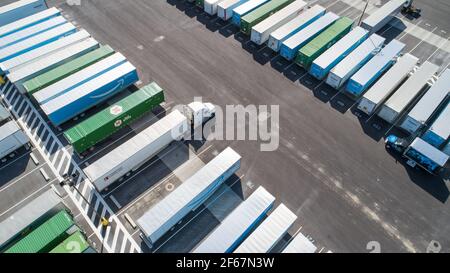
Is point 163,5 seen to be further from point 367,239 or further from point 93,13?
point 367,239

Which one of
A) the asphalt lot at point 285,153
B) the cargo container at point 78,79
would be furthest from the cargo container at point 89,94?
the asphalt lot at point 285,153

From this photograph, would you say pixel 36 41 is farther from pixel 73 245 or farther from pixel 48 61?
pixel 73 245

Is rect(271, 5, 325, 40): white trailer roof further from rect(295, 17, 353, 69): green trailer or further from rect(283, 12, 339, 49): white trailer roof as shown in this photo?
rect(295, 17, 353, 69): green trailer

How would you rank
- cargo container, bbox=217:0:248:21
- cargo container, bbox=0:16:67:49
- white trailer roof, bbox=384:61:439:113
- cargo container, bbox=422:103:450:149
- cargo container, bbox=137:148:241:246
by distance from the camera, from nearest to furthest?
cargo container, bbox=137:148:241:246, cargo container, bbox=422:103:450:149, white trailer roof, bbox=384:61:439:113, cargo container, bbox=0:16:67:49, cargo container, bbox=217:0:248:21

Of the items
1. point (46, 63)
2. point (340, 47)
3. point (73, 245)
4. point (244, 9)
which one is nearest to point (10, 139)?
point (46, 63)

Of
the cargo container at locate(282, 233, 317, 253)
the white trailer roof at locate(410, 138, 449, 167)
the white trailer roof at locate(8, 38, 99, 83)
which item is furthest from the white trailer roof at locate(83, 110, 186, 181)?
the white trailer roof at locate(410, 138, 449, 167)

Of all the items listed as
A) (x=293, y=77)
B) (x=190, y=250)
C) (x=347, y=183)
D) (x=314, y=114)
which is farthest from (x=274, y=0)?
(x=190, y=250)
